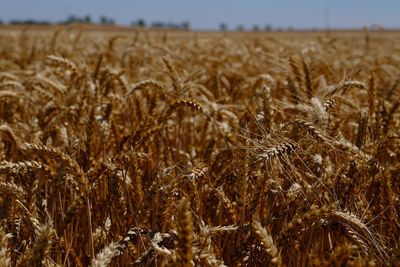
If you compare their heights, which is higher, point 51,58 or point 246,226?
point 51,58

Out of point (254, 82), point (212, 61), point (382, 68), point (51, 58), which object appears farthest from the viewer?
point (212, 61)

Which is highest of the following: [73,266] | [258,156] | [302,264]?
[258,156]

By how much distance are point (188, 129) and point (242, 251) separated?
161 cm

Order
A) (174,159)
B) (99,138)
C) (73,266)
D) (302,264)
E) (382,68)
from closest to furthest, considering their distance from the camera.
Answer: (302,264)
(73,266)
(99,138)
(174,159)
(382,68)

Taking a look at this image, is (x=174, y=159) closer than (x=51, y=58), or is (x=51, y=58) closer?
(x=174, y=159)

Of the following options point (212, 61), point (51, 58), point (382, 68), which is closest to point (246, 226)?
point (51, 58)

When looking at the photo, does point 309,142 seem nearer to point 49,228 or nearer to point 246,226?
point 246,226

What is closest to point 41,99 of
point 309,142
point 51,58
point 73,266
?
point 51,58

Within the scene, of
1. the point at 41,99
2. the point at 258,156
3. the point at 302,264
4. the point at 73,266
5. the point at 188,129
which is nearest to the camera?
the point at 258,156

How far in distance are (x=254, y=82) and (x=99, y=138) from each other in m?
1.87

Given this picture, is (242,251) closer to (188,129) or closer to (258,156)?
(258,156)

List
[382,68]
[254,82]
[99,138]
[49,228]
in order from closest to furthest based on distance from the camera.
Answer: [49,228], [99,138], [254,82], [382,68]

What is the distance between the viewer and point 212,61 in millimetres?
5828

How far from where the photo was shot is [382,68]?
14.7 ft
